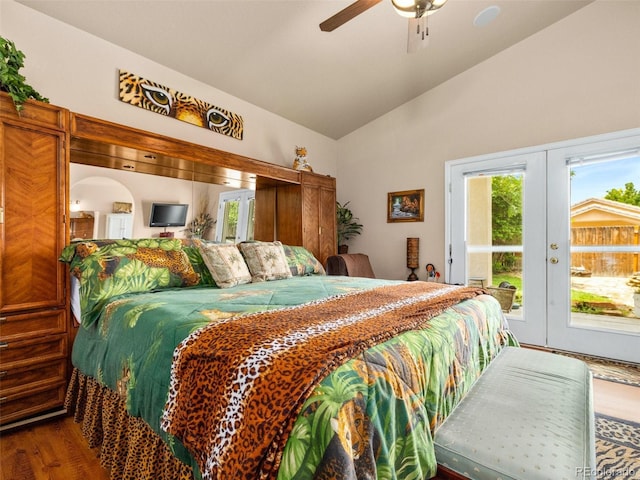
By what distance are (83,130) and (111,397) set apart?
169cm

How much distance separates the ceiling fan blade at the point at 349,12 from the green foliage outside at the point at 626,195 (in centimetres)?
279

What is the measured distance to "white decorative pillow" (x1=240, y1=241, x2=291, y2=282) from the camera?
256cm

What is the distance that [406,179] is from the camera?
4254mm

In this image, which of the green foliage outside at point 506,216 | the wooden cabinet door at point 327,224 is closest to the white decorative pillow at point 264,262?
the wooden cabinet door at point 327,224

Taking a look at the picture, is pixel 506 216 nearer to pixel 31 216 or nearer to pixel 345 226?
pixel 345 226

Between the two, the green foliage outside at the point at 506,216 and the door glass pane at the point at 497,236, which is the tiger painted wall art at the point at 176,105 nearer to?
the door glass pane at the point at 497,236

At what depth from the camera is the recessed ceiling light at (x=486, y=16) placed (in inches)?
113

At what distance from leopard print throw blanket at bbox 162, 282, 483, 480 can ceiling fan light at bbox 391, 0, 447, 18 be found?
181 centimetres

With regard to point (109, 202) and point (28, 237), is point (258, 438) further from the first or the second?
point (109, 202)

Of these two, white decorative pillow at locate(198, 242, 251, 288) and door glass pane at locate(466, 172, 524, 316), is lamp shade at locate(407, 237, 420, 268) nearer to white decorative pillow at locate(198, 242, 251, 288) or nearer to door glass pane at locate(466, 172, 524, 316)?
door glass pane at locate(466, 172, 524, 316)

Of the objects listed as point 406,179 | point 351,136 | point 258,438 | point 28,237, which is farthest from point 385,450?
point 351,136

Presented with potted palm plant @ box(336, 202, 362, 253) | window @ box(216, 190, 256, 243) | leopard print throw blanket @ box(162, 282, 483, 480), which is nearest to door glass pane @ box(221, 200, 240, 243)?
window @ box(216, 190, 256, 243)

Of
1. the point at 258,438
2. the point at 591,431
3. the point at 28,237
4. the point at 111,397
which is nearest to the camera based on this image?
the point at 258,438

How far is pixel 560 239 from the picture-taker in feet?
10.5
